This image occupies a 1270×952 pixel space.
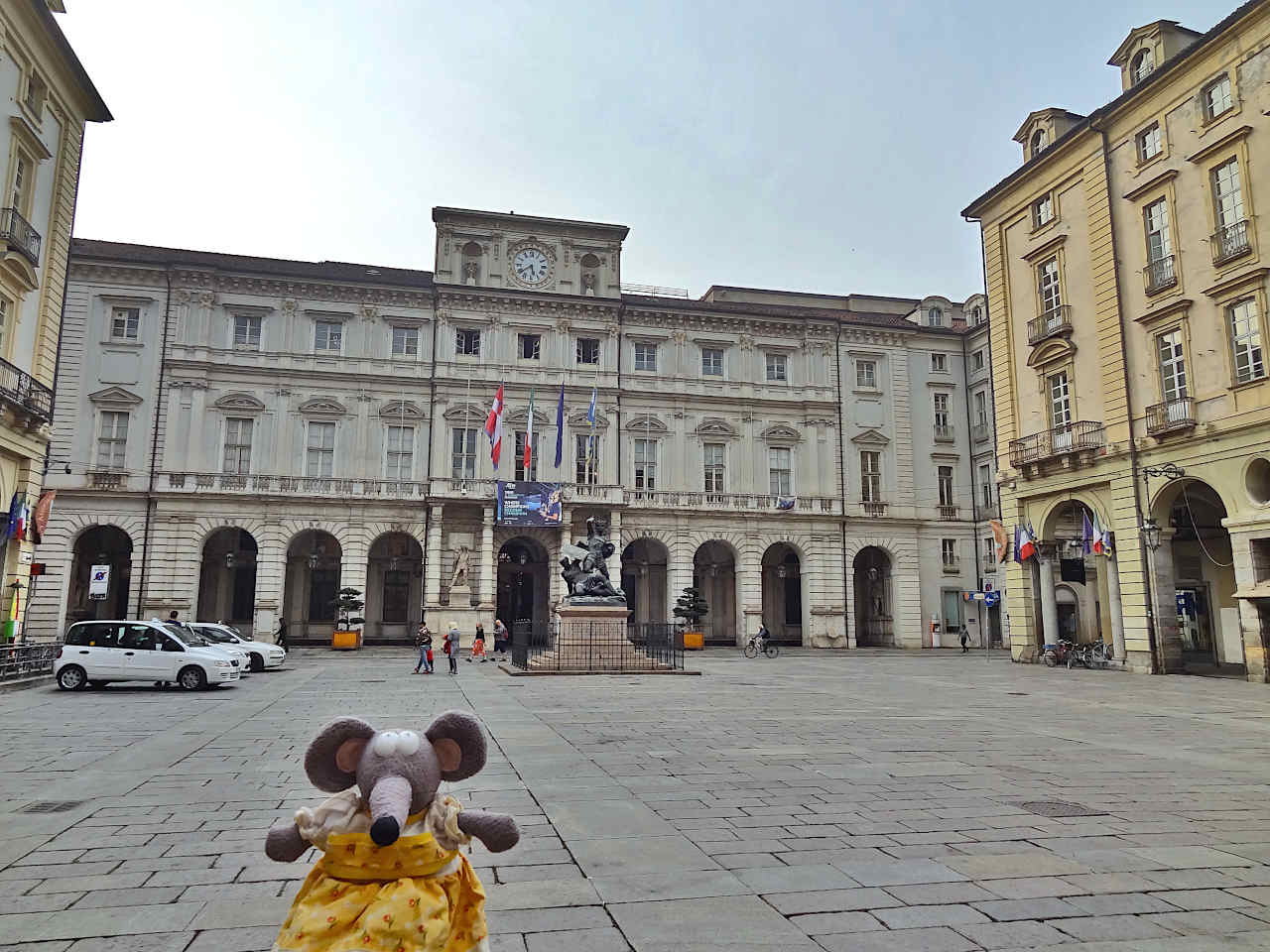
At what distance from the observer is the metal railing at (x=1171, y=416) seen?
79.0 ft

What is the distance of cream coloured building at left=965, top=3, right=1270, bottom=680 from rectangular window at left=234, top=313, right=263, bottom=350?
31.4 metres

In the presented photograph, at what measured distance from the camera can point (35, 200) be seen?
76.5 feet

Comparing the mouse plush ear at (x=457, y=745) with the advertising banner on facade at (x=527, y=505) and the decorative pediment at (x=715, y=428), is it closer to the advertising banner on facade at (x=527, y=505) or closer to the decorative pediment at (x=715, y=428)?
the advertising banner on facade at (x=527, y=505)

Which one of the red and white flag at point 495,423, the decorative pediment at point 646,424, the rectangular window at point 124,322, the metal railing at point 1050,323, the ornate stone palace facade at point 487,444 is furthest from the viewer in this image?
the decorative pediment at point 646,424

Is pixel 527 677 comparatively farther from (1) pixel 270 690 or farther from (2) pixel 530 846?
(2) pixel 530 846

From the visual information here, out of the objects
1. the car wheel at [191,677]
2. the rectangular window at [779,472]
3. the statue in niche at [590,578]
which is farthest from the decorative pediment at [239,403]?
the rectangular window at [779,472]

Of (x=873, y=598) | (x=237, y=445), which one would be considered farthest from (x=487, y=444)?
(x=873, y=598)

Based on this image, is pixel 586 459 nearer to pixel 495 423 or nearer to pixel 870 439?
pixel 495 423

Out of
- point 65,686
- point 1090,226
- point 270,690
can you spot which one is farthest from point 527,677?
point 1090,226

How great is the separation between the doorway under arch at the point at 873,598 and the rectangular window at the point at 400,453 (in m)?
22.6

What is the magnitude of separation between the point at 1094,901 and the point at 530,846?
3.61 meters

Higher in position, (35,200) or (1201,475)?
(35,200)

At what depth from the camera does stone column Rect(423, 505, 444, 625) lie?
39125mm

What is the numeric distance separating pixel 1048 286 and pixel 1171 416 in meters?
7.52
